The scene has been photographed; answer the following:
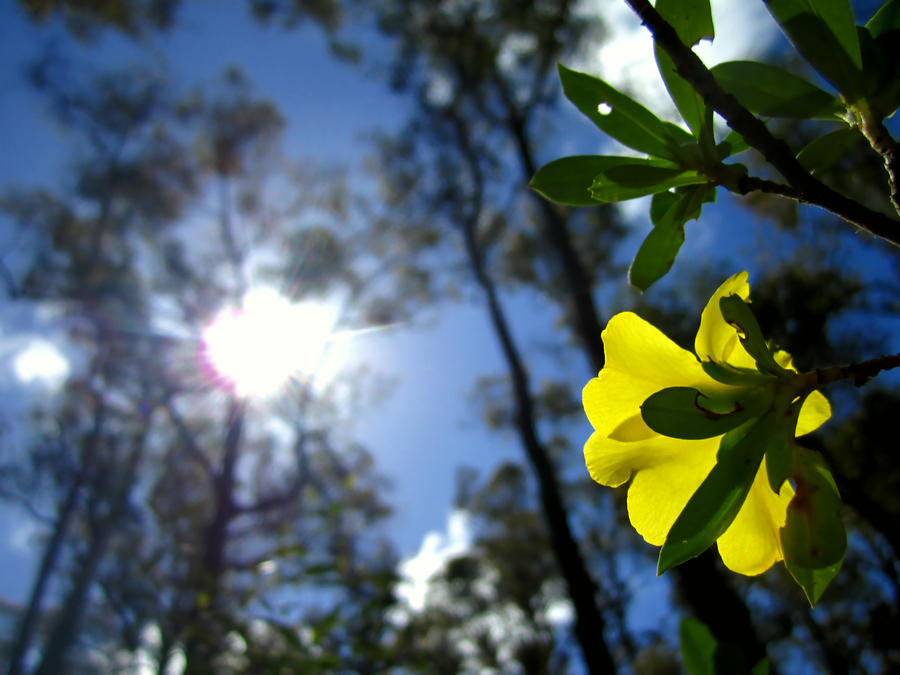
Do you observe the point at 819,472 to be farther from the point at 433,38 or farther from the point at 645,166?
the point at 433,38

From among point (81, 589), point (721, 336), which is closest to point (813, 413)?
point (721, 336)

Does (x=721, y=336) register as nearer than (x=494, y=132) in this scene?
Yes

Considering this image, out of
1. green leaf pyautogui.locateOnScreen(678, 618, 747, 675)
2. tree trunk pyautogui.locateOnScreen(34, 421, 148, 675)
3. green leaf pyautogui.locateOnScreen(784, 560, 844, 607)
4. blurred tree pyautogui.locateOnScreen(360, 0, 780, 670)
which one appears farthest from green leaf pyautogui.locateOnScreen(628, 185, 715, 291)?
tree trunk pyautogui.locateOnScreen(34, 421, 148, 675)

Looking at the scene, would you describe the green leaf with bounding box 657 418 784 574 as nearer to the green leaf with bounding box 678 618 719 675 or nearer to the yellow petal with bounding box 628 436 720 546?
the yellow petal with bounding box 628 436 720 546

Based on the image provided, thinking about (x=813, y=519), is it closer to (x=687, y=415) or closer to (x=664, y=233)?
(x=687, y=415)

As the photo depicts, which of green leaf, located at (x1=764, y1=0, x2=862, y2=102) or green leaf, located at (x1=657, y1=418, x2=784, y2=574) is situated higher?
green leaf, located at (x1=764, y1=0, x2=862, y2=102)

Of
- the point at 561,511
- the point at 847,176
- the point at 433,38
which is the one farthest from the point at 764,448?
the point at 433,38
